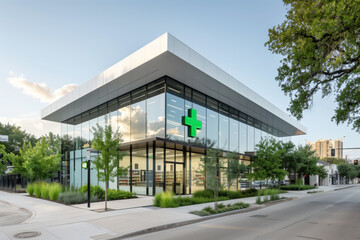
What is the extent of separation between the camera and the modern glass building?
60.0 ft

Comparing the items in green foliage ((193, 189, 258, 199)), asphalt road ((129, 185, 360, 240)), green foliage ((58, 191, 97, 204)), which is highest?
asphalt road ((129, 185, 360, 240))

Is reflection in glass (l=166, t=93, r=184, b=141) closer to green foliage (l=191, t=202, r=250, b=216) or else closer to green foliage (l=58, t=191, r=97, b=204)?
green foliage (l=58, t=191, r=97, b=204)

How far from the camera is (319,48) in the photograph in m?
13.6

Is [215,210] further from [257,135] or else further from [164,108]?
[257,135]

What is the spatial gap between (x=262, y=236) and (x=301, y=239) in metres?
1.21

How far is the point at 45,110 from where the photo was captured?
31.4m

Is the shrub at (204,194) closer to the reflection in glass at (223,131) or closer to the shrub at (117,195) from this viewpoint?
the shrub at (117,195)

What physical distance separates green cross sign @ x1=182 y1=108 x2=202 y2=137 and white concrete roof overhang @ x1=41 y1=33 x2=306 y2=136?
7.70 ft

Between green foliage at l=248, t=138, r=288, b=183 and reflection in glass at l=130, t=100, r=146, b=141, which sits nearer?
reflection in glass at l=130, t=100, r=146, b=141

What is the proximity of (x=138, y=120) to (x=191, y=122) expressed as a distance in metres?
4.54

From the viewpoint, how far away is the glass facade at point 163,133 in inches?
808

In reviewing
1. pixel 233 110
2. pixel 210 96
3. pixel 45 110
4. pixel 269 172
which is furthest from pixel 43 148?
pixel 269 172

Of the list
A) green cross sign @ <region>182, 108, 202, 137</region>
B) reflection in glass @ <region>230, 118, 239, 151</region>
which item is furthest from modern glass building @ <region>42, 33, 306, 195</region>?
reflection in glass @ <region>230, 118, 239, 151</region>

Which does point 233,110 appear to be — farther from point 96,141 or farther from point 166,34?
point 96,141
